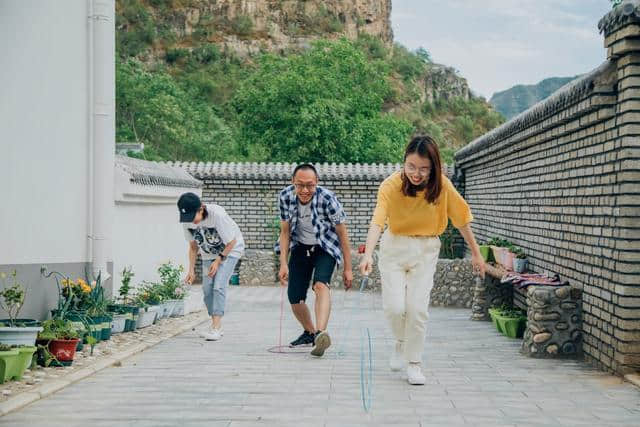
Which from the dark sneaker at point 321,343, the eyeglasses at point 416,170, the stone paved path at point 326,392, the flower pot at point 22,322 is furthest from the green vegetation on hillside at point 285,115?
the eyeglasses at point 416,170

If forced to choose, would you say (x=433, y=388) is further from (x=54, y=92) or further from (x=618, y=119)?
(x=54, y=92)

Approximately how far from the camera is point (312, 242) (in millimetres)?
7922

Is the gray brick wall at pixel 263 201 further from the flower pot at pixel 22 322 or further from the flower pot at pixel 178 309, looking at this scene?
the flower pot at pixel 22 322

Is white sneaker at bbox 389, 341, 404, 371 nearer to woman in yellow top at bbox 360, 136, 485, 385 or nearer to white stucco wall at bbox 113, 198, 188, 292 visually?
woman in yellow top at bbox 360, 136, 485, 385

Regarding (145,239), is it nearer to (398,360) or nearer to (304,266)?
(304,266)

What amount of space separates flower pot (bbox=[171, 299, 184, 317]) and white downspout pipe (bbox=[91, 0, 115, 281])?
6.77ft

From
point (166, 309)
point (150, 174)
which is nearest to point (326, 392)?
point (166, 309)

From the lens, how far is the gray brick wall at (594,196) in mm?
6578

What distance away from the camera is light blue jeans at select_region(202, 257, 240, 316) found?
9.01 meters

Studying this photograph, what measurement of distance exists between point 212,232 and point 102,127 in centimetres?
171

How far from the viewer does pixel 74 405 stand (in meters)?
5.65

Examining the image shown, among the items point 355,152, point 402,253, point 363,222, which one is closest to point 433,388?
point 402,253

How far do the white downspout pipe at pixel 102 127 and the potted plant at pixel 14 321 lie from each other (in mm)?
1484

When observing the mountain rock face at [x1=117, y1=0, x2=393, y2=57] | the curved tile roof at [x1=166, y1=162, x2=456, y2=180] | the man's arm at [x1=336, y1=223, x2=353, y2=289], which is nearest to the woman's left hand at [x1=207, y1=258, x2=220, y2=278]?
the man's arm at [x1=336, y1=223, x2=353, y2=289]
